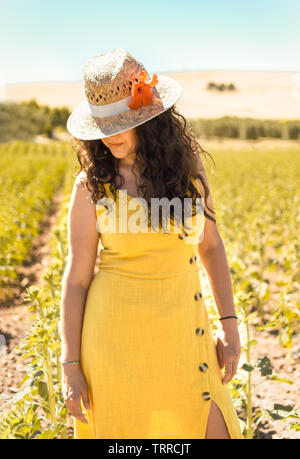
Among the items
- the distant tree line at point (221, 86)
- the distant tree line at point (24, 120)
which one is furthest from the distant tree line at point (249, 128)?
the distant tree line at point (24, 120)

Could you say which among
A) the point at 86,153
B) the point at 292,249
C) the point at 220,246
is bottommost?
the point at 292,249

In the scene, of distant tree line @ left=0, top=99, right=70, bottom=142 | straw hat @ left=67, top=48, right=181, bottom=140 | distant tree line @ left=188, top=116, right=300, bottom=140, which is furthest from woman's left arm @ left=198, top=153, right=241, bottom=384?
distant tree line @ left=188, top=116, right=300, bottom=140

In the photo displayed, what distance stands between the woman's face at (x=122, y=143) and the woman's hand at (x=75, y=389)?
64 cm

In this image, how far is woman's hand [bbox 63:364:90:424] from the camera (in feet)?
4.25

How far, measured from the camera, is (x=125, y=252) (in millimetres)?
1301

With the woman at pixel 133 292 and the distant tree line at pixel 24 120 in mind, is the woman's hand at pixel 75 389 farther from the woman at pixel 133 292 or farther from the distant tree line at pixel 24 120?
the distant tree line at pixel 24 120

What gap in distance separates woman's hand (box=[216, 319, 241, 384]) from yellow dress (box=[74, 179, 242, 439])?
3.1 inches

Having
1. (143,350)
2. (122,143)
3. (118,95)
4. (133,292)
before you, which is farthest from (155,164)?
(143,350)

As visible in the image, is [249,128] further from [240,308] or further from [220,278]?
[220,278]

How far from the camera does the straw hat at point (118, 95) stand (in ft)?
4.20

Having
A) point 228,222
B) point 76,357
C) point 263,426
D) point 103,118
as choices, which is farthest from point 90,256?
point 228,222

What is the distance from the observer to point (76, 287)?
134 centimetres

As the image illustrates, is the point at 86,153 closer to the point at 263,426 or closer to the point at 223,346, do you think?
the point at 223,346

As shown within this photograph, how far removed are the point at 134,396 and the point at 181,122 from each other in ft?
2.76
